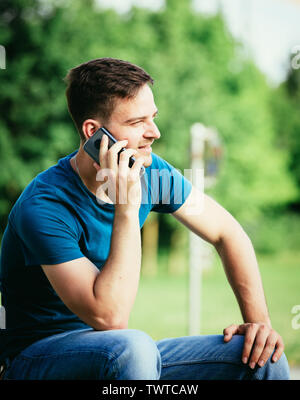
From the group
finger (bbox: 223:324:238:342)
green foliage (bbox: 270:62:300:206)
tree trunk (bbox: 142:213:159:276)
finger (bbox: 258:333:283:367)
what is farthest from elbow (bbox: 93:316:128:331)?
green foliage (bbox: 270:62:300:206)

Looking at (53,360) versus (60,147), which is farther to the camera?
(60,147)

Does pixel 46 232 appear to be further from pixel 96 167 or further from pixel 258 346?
pixel 258 346

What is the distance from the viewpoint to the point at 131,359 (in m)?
1.50

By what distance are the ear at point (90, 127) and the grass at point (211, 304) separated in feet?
12.8

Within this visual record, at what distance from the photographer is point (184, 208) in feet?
6.95

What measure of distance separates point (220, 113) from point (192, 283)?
14.0m

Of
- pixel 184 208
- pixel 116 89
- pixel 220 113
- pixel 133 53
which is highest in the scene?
pixel 133 53

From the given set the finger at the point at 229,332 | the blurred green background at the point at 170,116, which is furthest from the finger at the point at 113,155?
the blurred green background at the point at 170,116

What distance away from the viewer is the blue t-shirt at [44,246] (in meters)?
1.69

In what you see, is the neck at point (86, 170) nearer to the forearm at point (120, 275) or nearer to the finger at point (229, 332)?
the forearm at point (120, 275)

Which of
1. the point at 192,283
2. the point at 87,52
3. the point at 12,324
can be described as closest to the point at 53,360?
the point at 12,324

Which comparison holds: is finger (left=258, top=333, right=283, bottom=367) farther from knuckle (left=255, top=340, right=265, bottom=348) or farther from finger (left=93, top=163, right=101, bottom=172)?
finger (left=93, top=163, right=101, bottom=172)

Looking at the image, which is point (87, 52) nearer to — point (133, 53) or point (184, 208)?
point (133, 53)

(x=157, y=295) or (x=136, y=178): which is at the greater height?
(x=136, y=178)
